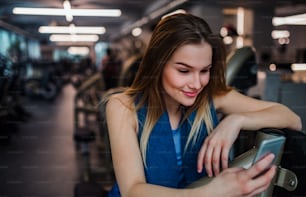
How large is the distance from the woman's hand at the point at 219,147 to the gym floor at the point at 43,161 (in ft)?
1.79

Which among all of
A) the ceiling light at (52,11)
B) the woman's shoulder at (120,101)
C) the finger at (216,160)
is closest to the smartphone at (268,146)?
the finger at (216,160)

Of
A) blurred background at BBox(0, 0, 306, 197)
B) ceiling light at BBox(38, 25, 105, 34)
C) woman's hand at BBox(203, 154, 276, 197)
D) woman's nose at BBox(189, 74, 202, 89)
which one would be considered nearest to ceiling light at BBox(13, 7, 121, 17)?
blurred background at BBox(0, 0, 306, 197)

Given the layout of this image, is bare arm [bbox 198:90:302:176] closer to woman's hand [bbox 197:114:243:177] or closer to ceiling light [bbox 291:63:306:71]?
woman's hand [bbox 197:114:243:177]

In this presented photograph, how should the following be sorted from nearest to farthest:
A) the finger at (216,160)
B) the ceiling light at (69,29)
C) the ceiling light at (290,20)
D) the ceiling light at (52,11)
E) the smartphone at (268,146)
Result: the smartphone at (268,146)
the finger at (216,160)
the ceiling light at (290,20)
the ceiling light at (52,11)
the ceiling light at (69,29)

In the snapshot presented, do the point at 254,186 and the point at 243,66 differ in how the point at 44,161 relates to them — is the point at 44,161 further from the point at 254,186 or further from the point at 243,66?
the point at 254,186

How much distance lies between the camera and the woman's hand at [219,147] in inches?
16.3

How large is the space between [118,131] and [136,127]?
3cm

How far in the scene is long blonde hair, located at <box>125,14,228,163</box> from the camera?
441mm

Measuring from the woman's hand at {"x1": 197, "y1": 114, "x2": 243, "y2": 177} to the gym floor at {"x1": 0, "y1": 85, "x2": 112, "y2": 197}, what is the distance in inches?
21.4

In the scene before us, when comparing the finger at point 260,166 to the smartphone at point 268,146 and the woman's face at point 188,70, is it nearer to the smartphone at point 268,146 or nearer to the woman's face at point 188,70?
the smartphone at point 268,146

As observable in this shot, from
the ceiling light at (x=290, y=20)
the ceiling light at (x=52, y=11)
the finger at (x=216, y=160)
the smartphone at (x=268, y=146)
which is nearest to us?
the smartphone at (x=268, y=146)

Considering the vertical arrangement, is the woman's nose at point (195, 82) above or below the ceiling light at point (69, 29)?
below

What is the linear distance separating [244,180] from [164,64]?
20 cm

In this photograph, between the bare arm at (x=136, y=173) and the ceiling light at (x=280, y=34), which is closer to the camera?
the bare arm at (x=136, y=173)
